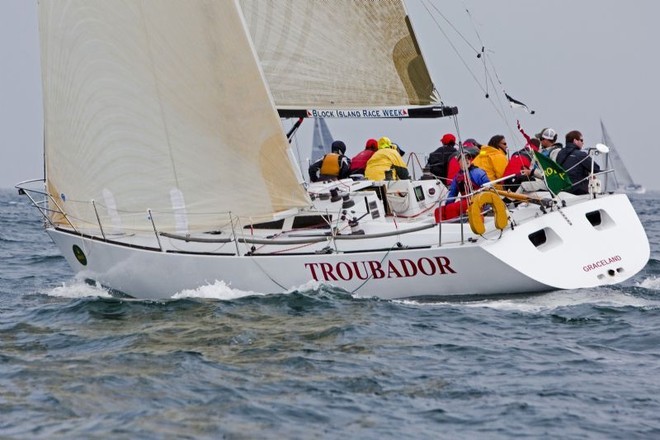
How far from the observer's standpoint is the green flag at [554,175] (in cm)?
1177

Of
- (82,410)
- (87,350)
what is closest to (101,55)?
(87,350)

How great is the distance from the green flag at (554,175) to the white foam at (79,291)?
5.01m

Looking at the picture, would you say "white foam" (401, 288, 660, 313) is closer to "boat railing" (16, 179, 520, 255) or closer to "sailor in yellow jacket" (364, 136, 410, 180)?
"boat railing" (16, 179, 520, 255)

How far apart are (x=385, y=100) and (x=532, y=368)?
5.09 m

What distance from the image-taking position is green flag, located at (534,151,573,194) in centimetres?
1177

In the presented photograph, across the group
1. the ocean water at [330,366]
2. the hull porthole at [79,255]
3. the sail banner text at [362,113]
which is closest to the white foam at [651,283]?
the ocean water at [330,366]

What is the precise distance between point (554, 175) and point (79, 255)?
5.48 m

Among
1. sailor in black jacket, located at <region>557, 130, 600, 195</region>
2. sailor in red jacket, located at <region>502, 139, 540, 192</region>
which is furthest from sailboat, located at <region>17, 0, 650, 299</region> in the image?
sailor in red jacket, located at <region>502, 139, 540, 192</region>

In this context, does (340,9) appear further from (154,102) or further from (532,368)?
(532,368)

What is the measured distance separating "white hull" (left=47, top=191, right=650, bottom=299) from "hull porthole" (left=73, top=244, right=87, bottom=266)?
708 millimetres

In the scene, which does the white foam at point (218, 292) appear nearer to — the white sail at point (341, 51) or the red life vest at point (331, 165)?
the white sail at point (341, 51)

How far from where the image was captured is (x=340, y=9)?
1245 centimetres

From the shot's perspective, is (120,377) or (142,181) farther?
(142,181)

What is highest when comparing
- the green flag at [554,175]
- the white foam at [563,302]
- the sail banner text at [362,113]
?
the sail banner text at [362,113]
